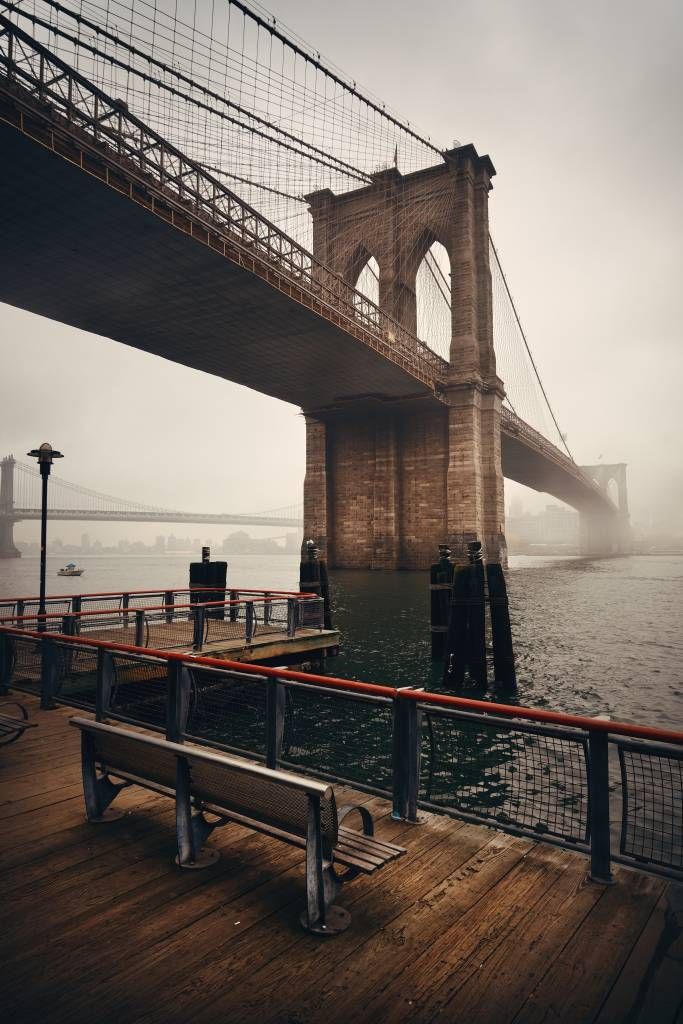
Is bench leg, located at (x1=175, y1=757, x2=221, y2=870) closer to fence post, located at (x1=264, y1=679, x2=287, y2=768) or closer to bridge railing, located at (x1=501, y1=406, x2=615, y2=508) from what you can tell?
fence post, located at (x1=264, y1=679, x2=287, y2=768)

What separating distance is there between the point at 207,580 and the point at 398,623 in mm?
8045

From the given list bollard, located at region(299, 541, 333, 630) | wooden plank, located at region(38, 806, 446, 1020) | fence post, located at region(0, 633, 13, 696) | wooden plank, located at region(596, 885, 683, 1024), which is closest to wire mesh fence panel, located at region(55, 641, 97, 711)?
fence post, located at region(0, 633, 13, 696)

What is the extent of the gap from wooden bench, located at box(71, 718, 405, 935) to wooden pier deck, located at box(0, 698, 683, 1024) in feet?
0.52

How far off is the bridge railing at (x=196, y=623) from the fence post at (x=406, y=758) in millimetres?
6046

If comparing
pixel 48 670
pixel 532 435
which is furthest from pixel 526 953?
pixel 532 435

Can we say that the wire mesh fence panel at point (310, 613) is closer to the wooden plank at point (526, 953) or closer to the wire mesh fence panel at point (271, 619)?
the wire mesh fence panel at point (271, 619)

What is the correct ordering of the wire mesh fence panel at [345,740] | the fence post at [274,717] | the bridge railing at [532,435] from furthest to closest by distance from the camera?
the bridge railing at [532,435]
the wire mesh fence panel at [345,740]
the fence post at [274,717]

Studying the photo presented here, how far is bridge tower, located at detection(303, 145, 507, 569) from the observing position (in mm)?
44375

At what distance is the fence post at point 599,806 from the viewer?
327 centimetres

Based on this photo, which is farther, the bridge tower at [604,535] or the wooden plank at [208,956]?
the bridge tower at [604,535]

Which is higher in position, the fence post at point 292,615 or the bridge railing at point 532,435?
the bridge railing at point 532,435

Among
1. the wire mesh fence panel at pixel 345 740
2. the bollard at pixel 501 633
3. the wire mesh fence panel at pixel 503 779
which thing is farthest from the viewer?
the bollard at pixel 501 633

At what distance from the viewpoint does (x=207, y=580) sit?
1577 cm

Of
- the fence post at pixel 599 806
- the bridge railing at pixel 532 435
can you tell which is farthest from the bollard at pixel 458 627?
the bridge railing at pixel 532 435
